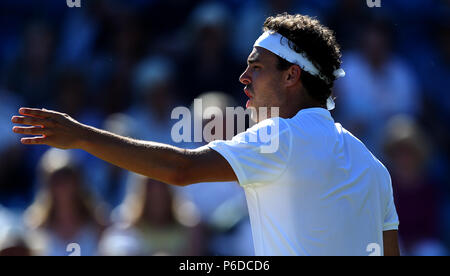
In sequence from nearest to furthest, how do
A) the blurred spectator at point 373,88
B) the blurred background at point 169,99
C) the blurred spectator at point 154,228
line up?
the blurred spectator at point 154,228, the blurred background at point 169,99, the blurred spectator at point 373,88

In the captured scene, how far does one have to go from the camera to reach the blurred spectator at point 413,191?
5000mm

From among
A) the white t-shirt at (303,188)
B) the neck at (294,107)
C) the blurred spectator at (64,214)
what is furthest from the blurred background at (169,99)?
the white t-shirt at (303,188)

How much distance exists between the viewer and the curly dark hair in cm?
321

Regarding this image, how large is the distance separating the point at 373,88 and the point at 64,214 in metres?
2.64

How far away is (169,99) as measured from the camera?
562cm

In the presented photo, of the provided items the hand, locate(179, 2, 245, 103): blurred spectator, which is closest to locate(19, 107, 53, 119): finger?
the hand

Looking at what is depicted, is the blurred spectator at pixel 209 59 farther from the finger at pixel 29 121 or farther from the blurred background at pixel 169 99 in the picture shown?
the finger at pixel 29 121

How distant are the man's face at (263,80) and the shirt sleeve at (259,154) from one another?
50cm

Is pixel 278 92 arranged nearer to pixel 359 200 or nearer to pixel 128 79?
pixel 359 200

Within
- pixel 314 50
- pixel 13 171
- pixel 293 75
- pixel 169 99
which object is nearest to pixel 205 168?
pixel 293 75

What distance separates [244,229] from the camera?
491cm

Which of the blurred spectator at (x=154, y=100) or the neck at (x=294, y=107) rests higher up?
the blurred spectator at (x=154, y=100)

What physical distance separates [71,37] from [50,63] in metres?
0.36

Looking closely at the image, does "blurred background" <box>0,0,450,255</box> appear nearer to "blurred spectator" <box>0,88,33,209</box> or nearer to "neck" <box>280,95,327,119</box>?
"blurred spectator" <box>0,88,33,209</box>
